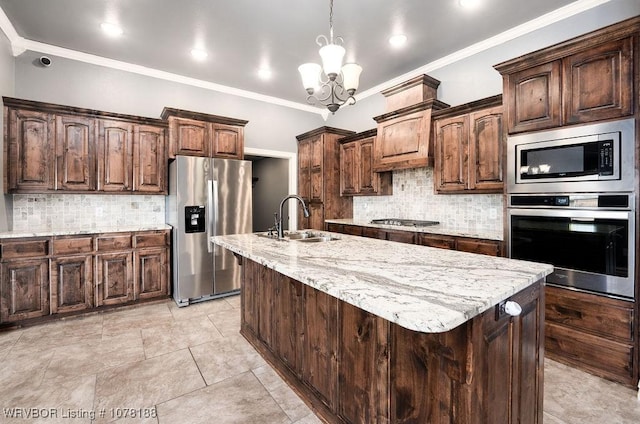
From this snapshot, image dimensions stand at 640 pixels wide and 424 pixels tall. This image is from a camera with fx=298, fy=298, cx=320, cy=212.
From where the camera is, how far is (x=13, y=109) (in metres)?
3.05

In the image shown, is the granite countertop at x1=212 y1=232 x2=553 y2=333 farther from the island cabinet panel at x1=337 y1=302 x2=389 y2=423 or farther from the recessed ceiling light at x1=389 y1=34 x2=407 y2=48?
the recessed ceiling light at x1=389 y1=34 x2=407 y2=48

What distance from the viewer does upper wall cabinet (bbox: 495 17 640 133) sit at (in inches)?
80.0

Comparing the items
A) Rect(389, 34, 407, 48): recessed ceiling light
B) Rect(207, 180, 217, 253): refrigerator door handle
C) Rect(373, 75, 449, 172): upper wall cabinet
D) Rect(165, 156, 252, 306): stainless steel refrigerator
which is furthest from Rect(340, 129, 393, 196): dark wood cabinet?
Rect(207, 180, 217, 253): refrigerator door handle

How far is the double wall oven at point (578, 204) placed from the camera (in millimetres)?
2033

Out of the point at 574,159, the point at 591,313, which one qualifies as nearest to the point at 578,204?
the point at 574,159

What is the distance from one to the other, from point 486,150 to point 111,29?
4048 millimetres

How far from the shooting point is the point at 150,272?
142 inches

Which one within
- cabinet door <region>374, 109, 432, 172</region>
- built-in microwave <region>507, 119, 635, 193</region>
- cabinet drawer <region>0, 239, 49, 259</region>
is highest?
cabinet door <region>374, 109, 432, 172</region>

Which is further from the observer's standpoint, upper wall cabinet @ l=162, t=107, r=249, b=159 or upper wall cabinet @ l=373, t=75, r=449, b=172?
upper wall cabinet @ l=162, t=107, r=249, b=159

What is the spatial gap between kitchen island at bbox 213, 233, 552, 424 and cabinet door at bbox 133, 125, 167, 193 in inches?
98.9

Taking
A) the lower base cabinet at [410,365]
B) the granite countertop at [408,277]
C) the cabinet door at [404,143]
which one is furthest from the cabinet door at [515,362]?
the cabinet door at [404,143]

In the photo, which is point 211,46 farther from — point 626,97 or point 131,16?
point 626,97

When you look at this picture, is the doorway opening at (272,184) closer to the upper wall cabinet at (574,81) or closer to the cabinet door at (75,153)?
the cabinet door at (75,153)

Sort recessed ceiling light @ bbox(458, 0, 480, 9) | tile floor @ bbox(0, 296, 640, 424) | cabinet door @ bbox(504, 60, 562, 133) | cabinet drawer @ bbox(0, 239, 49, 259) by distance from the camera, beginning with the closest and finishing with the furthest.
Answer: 1. tile floor @ bbox(0, 296, 640, 424)
2. cabinet door @ bbox(504, 60, 562, 133)
3. recessed ceiling light @ bbox(458, 0, 480, 9)
4. cabinet drawer @ bbox(0, 239, 49, 259)
